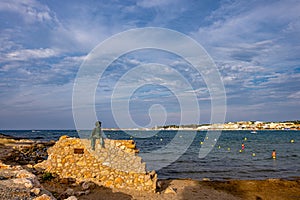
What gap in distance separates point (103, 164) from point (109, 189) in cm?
117

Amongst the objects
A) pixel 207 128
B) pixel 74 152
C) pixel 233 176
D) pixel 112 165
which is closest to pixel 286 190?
pixel 233 176

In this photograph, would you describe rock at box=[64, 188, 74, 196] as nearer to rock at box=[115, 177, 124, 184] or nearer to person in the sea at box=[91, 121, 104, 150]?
rock at box=[115, 177, 124, 184]

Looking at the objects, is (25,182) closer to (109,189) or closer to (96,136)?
(109,189)

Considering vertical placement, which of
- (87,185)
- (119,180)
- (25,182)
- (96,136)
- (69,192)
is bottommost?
(69,192)

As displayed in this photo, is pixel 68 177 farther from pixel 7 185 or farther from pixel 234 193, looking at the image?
pixel 234 193

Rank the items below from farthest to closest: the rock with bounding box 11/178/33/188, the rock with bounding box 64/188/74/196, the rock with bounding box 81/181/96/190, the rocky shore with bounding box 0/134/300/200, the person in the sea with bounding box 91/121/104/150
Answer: the person in the sea with bounding box 91/121/104/150 < the rock with bounding box 81/181/96/190 < the rock with bounding box 64/188/74/196 < the rock with bounding box 11/178/33/188 < the rocky shore with bounding box 0/134/300/200

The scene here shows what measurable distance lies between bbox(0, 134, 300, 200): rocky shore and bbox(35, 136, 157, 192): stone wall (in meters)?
0.29

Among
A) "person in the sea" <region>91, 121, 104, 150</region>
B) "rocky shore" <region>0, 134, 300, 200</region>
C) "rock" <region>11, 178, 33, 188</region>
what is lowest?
"rocky shore" <region>0, 134, 300, 200</region>

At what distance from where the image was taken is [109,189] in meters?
12.1

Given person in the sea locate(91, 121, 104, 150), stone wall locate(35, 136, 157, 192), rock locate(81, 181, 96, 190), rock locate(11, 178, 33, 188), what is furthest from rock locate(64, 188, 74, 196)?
rock locate(11, 178, 33, 188)

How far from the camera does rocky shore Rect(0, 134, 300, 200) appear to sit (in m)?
7.15

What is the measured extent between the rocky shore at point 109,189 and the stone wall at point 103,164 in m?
0.29

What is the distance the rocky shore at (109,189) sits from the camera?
715 cm

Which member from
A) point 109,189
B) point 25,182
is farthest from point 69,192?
point 25,182
